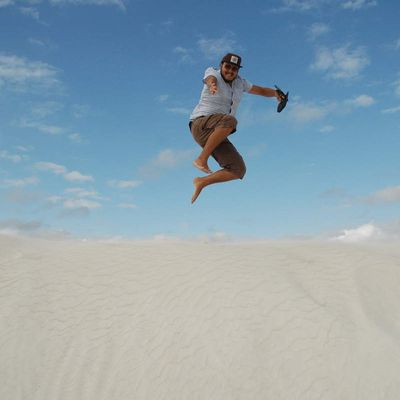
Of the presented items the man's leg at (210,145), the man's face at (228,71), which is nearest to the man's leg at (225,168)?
the man's leg at (210,145)

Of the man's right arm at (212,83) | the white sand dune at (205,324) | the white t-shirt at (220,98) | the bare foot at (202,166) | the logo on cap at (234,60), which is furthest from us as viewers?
the bare foot at (202,166)

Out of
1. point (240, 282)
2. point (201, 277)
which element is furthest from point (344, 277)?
point (201, 277)

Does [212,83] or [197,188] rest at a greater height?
[212,83]

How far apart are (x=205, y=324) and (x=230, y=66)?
2.76m

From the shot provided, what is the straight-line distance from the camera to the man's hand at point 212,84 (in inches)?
186

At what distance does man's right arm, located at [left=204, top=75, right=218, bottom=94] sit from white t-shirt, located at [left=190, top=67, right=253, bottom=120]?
5.3 inches

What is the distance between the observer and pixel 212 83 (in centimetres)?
479

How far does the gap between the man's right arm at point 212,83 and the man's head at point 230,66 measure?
228mm

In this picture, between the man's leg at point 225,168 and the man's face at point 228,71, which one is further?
the man's leg at point 225,168

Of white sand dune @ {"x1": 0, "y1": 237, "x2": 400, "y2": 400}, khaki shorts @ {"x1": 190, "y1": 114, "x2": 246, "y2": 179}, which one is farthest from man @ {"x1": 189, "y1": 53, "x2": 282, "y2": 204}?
white sand dune @ {"x1": 0, "y1": 237, "x2": 400, "y2": 400}

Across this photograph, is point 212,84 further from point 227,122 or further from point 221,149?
point 221,149

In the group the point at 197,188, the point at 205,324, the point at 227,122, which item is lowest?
the point at 205,324

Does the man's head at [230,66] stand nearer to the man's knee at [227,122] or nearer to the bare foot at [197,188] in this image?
the man's knee at [227,122]

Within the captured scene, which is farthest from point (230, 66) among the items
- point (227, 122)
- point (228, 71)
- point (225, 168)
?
point (225, 168)
